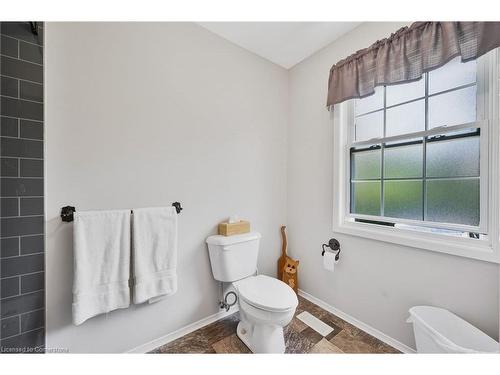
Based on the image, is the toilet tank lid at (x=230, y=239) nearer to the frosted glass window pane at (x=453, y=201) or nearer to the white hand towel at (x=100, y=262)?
the white hand towel at (x=100, y=262)

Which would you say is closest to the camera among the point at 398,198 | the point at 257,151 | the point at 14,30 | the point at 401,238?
the point at 14,30

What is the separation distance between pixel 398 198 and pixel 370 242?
0.37 m

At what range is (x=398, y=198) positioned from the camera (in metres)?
1.34

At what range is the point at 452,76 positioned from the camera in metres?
1.12

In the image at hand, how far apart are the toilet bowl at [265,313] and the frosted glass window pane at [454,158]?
3.89 ft

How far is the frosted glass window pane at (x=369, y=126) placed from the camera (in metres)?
1.43

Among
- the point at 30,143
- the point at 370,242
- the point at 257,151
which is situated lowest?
the point at 370,242

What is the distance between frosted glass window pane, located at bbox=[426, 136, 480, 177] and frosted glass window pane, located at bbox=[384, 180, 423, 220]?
122mm

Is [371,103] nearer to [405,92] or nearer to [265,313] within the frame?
[405,92]

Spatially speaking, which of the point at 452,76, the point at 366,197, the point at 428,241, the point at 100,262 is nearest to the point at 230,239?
the point at 100,262

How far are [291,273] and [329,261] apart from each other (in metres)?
0.43

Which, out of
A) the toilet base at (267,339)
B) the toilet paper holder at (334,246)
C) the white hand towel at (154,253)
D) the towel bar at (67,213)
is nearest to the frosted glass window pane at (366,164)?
the toilet paper holder at (334,246)
